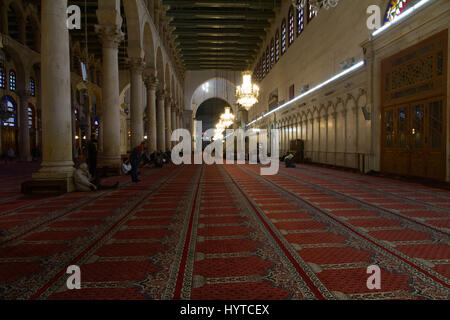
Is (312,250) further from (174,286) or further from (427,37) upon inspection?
(427,37)

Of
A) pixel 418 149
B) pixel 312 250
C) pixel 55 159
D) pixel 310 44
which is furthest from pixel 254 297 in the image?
pixel 310 44

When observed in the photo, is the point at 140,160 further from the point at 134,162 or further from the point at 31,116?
the point at 31,116

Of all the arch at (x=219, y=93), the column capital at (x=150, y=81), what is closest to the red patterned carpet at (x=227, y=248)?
the column capital at (x=150, y=81)

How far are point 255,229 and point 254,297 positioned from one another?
1376 mm

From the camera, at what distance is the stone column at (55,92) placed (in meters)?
5.20

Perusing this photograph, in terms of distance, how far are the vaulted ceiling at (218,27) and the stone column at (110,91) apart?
30.7 feet

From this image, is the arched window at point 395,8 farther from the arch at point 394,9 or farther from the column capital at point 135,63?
the column capital at point 135,63

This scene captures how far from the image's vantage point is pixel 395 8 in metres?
7.64

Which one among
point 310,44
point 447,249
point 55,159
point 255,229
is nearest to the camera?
point 447,249

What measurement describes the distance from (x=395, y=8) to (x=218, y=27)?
43.6ft

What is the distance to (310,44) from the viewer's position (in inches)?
529

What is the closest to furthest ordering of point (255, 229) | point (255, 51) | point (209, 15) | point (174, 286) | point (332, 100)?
point (174, 286)
point (255, 229)
point (332, 100)
point (209, 15)
point (255, 51)

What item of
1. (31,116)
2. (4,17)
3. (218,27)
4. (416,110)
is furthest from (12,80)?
(416,110)

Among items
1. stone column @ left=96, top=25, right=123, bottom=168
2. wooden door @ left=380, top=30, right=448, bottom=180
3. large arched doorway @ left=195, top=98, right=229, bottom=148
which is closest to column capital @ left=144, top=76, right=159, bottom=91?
stone column @ left=96, top=25, right=123, bottom=168
